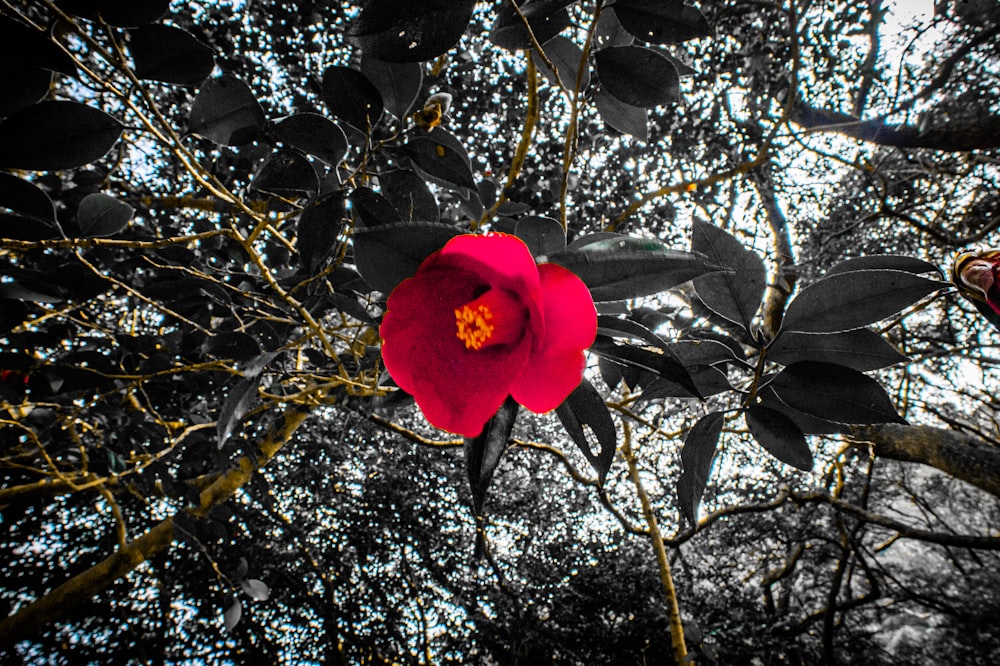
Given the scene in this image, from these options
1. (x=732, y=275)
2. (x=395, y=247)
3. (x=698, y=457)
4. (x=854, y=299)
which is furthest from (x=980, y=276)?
(x=395, y=247)

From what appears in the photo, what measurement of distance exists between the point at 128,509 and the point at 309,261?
5.11 metres

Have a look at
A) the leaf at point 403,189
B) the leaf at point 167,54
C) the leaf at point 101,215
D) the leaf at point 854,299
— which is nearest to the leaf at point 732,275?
the leaf at point 854,299

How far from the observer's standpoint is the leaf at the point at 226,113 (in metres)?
0.60

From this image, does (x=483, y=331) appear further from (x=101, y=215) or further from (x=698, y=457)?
(x=101, y=215)

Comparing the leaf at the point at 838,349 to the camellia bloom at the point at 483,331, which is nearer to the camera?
the camellia bloom at the point at 483,331

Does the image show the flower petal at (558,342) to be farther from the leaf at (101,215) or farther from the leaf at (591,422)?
the leaf at (101,215)

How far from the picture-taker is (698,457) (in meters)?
0.58

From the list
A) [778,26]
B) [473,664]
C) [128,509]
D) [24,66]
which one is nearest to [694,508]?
[24,66]

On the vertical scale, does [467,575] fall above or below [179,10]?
below

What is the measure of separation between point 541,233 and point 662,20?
0.88 feet

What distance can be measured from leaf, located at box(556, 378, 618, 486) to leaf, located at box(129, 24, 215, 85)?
1.89ft

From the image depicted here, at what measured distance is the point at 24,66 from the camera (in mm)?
420

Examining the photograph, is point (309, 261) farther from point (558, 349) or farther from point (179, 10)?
point (179, 10)

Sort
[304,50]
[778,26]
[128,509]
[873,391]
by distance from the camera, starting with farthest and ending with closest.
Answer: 1. [128,509]
2. [778,26]
3. [304,50]
4. [873,391]
